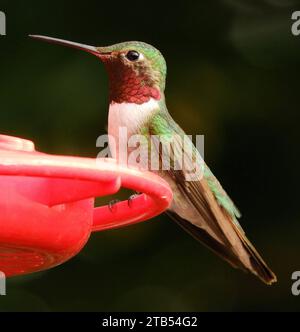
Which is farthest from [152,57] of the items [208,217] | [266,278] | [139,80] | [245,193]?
[245,193]

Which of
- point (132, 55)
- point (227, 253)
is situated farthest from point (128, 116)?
point (227, 253)

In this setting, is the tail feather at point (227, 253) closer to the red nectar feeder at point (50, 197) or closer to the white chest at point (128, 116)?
the white chest at point (128, 116)

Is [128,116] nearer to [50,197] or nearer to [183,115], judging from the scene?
[183,115]

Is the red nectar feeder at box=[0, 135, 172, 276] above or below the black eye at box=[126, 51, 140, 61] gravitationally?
below

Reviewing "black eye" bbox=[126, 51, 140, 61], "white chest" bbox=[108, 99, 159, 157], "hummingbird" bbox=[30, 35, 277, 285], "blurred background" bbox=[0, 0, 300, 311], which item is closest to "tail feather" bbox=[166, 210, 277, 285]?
"hummingbird" bbox=[30, 35, 277, 285]

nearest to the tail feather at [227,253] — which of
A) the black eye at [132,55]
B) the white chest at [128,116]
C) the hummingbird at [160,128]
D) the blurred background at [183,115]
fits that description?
the hummingbird at [160,128]

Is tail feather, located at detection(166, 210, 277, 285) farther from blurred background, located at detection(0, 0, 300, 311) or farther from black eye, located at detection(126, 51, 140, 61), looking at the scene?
blurred background, located at detection(0, 0, 300, 311)

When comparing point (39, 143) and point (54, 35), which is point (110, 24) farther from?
point (39, 143)
